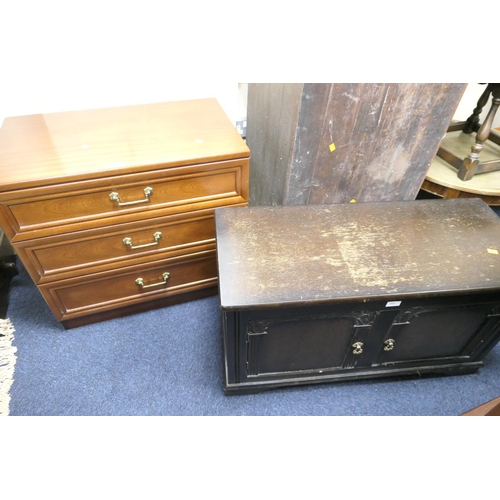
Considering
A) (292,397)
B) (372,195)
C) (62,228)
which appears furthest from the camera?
(372,195)

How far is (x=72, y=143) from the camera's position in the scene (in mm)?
1083

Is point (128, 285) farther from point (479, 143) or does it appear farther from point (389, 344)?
point (479, 143)

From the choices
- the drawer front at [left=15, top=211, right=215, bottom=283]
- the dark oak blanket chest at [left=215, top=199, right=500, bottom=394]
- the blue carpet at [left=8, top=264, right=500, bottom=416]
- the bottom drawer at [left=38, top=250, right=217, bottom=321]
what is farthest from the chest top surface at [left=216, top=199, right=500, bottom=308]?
the blue carpet at [left=8, top=264, right=500, bottom=416]

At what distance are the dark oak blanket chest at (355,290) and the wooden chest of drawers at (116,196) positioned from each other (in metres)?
0.16

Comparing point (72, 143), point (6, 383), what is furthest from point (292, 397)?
point (72, 143)

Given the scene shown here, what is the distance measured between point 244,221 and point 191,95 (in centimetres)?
71

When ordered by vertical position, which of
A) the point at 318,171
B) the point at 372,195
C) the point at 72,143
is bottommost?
the point at 372,195

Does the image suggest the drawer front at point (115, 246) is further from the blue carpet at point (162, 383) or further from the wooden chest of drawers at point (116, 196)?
the blue carpet at point (162, 383)

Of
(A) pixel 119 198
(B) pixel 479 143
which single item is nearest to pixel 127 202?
(A) pixel 119 198

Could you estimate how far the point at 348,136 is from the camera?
1.20 meters

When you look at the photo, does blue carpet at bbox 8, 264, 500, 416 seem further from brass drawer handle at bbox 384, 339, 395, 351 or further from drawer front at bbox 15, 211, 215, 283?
drawer front at bbox 15, 211, 215, 283

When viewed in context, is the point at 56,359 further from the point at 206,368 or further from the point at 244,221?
the point at 244,221

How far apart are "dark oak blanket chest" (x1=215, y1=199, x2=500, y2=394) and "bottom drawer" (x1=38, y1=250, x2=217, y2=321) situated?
312mm

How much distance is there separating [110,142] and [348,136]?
795 millimetres
